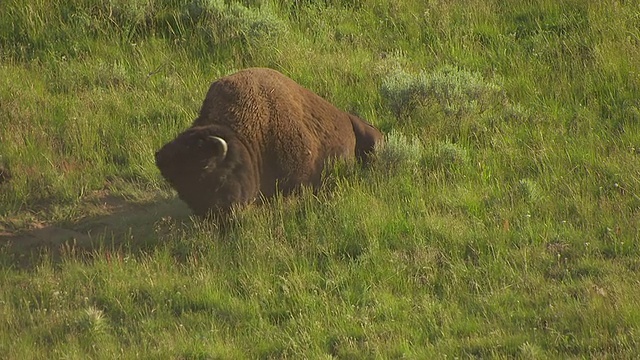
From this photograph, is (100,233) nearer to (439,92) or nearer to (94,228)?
(94,228)

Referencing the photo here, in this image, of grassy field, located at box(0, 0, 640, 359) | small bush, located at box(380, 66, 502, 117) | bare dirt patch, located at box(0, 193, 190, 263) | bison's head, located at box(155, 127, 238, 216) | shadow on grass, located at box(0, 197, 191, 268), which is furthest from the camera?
small bush, located at box(380, 66, 502, 117)

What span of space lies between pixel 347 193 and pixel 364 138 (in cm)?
109

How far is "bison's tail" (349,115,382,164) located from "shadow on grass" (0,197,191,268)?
176 cm

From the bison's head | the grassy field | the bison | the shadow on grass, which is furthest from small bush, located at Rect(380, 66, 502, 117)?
the bison's head

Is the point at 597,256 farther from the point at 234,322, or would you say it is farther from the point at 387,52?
the point at 387,52

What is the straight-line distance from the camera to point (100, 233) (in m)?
9.93

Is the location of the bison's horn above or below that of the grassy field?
above

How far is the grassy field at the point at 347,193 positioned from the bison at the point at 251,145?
0.21m

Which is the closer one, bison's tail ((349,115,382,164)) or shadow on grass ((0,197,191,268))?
shadow on grass ((0,197,191,268))

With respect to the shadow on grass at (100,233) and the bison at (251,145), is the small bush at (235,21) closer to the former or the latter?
the bison at (251,145)

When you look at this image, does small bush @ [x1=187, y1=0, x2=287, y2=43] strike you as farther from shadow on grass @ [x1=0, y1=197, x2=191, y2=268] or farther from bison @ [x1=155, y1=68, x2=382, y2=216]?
shadow on grass @ [x1=0, y1=197, x2=191, y2=268]

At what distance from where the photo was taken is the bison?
30.1 feet

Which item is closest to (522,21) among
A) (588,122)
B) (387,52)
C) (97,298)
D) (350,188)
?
(387,52)

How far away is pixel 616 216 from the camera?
9.20 metres
